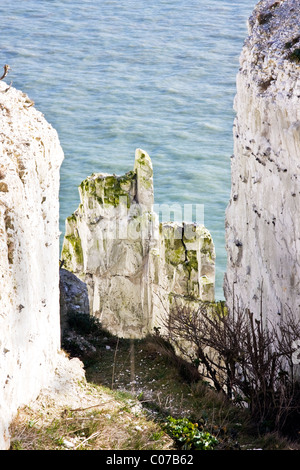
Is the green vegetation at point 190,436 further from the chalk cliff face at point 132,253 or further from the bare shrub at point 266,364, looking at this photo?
the chalk cliff face at point 132,253

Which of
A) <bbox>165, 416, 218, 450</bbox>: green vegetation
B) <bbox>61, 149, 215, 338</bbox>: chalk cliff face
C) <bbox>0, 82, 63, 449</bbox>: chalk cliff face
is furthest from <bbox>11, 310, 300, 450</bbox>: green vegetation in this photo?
<bbox>61, 149, 215, 338</bbox>: chalk cliff face

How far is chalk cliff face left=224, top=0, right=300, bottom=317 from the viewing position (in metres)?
9.33

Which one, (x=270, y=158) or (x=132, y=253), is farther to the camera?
(x=132, y=253)

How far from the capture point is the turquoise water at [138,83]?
35031mm

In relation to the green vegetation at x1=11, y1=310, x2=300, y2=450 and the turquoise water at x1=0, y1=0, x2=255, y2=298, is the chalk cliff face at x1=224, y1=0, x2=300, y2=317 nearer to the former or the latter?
the green vegetation at x1=11, y1=310, x2=300, y2=450

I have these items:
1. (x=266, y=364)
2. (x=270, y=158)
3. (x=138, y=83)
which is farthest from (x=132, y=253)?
(x=138, y=83)

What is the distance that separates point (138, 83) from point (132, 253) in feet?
94.9

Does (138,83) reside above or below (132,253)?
above

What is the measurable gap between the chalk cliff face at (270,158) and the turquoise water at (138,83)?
16.1 m

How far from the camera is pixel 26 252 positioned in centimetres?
870

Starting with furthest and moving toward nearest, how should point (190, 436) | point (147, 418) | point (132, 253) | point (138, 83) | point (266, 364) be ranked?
point (138, 83), point (132, 253), point (266, 364), point (147, 418), point (190, 436)

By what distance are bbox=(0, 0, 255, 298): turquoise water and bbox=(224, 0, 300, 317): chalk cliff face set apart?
633 inches

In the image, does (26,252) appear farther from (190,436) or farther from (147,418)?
(190,436)
